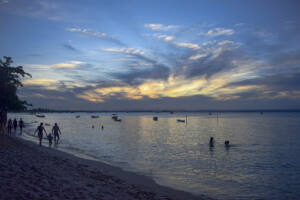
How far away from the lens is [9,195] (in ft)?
20.9

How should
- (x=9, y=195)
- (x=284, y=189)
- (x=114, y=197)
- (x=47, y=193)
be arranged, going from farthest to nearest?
1. (x=284, y=189)
2. (x=114, y=197)
3. (x=47, y=193)
4. (x=9, y=195)

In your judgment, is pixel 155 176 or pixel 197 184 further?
pixel 155 176

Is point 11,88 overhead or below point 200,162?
overhead

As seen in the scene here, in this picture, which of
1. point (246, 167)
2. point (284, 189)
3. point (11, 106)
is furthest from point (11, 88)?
point (284, 189)

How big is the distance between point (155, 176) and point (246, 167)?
29.3 ft

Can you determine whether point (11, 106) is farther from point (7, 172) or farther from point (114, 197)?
point (114, 197)

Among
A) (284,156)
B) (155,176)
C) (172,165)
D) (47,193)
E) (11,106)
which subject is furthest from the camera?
(11,106)

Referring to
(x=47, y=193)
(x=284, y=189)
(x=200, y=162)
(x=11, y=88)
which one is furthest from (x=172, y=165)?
(x=11, y=88)

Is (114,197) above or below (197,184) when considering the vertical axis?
above

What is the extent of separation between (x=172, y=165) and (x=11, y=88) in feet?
68.1

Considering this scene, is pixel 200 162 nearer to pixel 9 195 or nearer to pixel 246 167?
pixel 246 167

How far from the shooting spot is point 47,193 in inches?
282

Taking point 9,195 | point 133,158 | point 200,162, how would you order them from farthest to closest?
point 133,158 < point 200,162 < point 9,195

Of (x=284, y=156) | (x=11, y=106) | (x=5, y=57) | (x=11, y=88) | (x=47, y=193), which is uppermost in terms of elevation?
(x=5, y=57)
